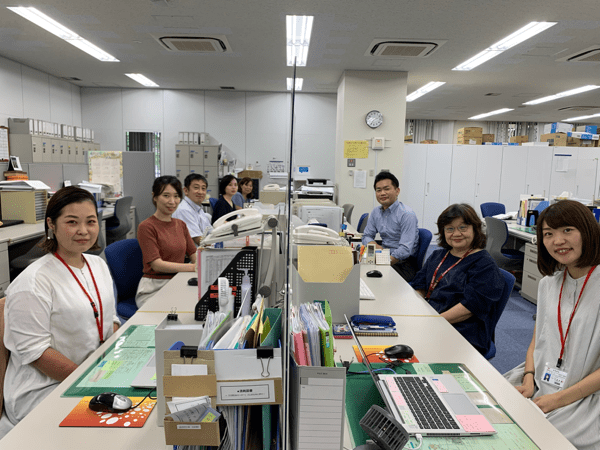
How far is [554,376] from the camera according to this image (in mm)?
1584

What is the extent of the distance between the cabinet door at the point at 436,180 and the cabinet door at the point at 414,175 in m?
0.10

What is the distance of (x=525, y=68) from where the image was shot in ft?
20.0

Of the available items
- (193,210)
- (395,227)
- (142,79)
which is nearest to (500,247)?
(395,227)

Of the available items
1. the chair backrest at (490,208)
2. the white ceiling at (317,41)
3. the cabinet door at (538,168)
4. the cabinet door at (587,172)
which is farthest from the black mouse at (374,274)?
the cabinet door at (587,172)

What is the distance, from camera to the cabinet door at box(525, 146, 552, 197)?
8273mm

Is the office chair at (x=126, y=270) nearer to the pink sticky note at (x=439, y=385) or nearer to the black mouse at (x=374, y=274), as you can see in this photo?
the black mouse at (x=374, y=274)

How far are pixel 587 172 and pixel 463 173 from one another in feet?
8.24

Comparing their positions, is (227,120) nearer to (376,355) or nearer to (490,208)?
(490,208)

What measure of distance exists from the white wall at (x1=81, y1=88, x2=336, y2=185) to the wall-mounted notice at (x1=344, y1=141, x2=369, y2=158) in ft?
6.59

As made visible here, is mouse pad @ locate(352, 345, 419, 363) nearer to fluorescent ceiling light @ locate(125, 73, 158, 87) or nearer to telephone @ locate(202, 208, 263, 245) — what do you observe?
telephone @ locate(202, 208, 263, 245)

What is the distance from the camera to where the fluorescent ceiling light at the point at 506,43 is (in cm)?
446

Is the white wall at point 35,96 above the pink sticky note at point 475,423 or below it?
above

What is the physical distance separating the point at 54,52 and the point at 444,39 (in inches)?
208

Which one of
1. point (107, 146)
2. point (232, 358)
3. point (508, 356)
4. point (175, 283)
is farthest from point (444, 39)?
point (107, 146)
